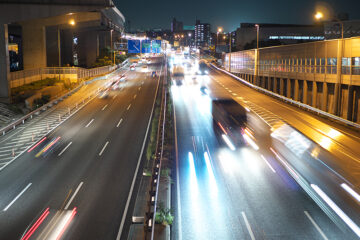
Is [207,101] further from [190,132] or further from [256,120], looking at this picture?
[190,132]

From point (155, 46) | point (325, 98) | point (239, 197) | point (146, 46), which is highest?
point (155, 46)

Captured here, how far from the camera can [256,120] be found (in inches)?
1286

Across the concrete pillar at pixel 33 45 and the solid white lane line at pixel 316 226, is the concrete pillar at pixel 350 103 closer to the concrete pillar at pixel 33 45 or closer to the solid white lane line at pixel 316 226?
the solid white lane line at pixel 316 226

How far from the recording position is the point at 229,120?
3278 cm

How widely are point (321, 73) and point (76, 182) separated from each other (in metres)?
30.0

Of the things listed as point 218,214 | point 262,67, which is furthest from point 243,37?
point 218,214

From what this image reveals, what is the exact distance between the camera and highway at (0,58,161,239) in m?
13.5

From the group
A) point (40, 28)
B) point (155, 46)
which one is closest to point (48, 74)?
point (40, 28)

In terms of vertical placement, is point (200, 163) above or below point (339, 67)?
below

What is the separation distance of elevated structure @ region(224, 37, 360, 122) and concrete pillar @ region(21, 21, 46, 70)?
35844 mm

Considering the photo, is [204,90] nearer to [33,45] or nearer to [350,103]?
[350,103]

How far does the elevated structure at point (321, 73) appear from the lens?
32844 millimetres

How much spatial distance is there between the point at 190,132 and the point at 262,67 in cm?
3810

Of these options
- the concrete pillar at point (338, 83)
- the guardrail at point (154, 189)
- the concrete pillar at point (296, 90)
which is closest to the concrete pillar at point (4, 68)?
the guardrail at point (154, 189)
